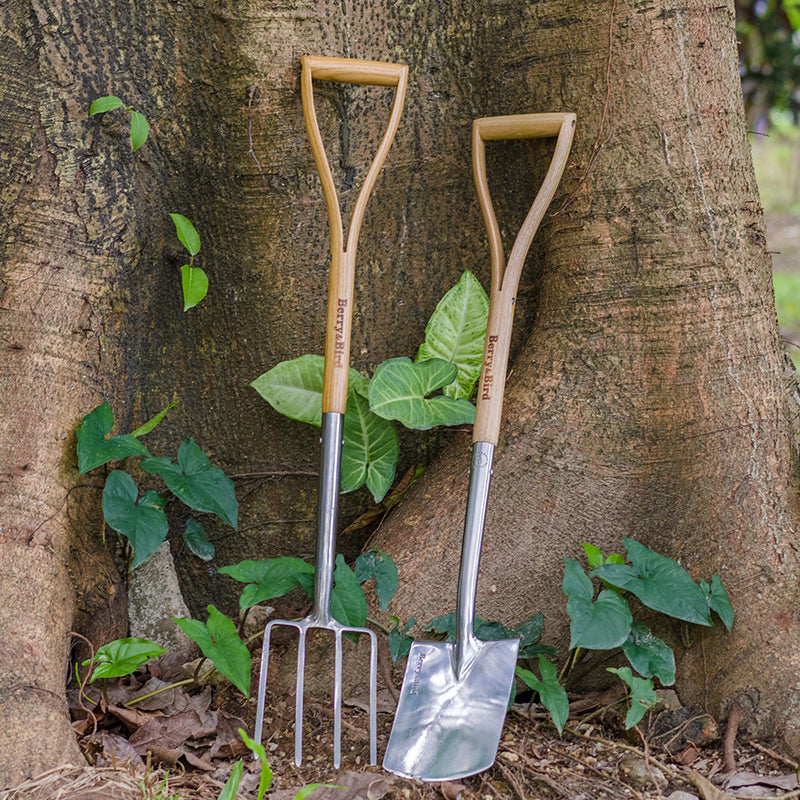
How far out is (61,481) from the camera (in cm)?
188

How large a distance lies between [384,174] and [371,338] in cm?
43

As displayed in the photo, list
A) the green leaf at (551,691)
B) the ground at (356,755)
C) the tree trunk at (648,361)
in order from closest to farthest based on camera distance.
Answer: the ground at (356,755) < the green leaf at (551,691) < the tree trunk at (648,361)

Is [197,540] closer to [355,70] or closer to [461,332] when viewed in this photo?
[461,332]

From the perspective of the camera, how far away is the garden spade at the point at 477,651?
1646 mm

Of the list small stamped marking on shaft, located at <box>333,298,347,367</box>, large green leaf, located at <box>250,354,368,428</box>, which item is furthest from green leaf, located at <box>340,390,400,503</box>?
small stamped marking on shaft, located at <box>333,298,347,367</box>

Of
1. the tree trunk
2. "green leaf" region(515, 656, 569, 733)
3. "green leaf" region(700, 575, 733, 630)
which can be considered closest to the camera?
"green leaf" region(515, 656, 569, 733)

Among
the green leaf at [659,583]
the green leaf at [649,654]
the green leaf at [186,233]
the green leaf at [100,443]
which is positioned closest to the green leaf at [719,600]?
the green leaf at [659,583]

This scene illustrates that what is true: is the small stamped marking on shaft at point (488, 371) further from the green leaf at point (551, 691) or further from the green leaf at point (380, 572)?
the green leaf at point (551, 691)

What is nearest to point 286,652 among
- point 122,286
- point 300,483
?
point 300,483

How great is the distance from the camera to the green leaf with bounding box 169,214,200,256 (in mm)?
1952

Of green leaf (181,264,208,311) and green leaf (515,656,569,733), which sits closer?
green leaf (515,656,569,733)

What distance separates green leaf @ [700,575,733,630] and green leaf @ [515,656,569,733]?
404 mm

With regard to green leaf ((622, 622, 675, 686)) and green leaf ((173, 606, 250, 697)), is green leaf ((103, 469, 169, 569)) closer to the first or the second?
green leaf ((173, 606, 250, 697))

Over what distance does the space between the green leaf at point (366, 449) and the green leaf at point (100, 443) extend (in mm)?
498
